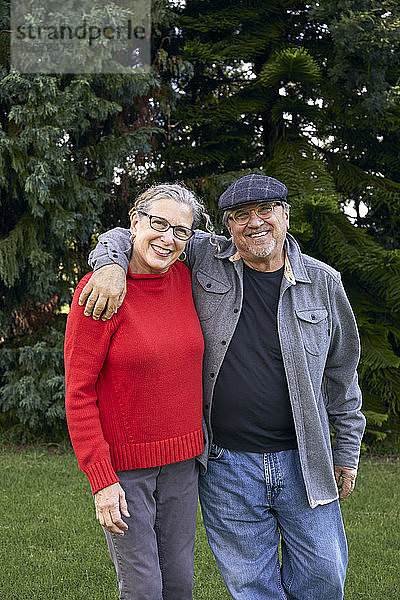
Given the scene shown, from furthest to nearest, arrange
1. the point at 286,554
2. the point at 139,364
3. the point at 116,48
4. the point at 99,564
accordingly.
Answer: the point at 116,48 < the point at 99,564 < the point at 286,554 < the point at 139,364

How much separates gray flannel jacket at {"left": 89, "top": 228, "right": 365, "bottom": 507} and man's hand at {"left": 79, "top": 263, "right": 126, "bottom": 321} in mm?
85

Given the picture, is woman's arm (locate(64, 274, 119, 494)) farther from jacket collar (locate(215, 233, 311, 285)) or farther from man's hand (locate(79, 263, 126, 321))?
jacket collar (locate(215, 233, 311, 285))

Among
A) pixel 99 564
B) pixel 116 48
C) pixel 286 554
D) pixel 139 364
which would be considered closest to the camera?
pixel 139 364

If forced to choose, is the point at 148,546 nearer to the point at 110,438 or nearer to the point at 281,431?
the point at 110,438

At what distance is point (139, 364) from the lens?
2.10 m

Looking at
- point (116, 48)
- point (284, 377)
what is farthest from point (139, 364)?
point (116, 48)

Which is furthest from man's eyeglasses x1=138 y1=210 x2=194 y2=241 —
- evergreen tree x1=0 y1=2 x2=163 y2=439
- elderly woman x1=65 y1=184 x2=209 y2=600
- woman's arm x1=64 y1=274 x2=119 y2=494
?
evergreen tree x1=0 y1=2 x2=163 y2=439

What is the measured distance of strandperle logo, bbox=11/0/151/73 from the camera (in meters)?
5.40

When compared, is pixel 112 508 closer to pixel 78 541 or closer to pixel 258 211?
pixel 258 211

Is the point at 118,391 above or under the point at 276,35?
under

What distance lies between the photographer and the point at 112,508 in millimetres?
2072

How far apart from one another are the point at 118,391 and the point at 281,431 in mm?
643

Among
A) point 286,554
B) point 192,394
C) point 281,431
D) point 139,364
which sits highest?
point 139,364

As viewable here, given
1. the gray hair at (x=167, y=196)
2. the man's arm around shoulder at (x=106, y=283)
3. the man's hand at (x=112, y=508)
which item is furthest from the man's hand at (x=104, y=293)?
the man's hand at (x=112, y=508)
